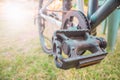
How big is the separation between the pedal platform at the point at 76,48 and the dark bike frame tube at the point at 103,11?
0.16m

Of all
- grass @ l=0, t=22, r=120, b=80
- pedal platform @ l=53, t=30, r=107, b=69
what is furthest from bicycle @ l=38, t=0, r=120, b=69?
grass @ l=0, t=22, r=120, b=80

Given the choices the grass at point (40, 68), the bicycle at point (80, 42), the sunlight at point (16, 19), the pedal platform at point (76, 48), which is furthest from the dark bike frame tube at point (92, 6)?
the sunlight at point (16, 19)

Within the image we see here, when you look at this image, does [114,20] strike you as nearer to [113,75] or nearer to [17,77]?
[113,75]

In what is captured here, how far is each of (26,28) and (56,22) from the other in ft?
5.54

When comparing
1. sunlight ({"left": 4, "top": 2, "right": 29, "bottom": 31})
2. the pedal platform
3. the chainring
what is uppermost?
the chainring

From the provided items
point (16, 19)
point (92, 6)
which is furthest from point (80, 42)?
point (16, 19)

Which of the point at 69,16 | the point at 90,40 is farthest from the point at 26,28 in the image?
the point at 90,40

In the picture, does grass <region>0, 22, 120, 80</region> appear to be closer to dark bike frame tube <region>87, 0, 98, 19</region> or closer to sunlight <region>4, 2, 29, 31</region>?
dark bike frame tube <region>87, 0, 98, 19</region>

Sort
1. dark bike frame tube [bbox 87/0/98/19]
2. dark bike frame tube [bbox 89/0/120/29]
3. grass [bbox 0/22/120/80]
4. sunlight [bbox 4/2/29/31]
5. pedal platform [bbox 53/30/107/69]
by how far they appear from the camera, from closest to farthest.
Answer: pedal platform [bbox 53/30/107/69], dark bike frame tube [bbox 89/0/120/29], dark bike frame tube [bbox 87/0/98/19], grass [bbox 0/22/120/80], sunlight [bbox 4/2/29/31]

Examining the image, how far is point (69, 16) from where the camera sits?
3.55 ft

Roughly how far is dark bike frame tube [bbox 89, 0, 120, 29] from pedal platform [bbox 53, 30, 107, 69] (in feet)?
0.51

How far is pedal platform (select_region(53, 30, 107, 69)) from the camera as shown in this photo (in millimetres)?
715

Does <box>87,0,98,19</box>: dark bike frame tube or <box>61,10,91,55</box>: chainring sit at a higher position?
<box>87,0,98,19</box>: dark bike frame tube

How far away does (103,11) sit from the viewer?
98cm
